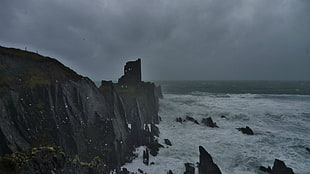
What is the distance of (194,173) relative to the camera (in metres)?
21.9

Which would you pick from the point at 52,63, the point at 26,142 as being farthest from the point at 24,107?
the point at 52,63

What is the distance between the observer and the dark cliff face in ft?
60.7

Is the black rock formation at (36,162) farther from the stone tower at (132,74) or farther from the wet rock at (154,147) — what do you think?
the stone tower at (132,74)

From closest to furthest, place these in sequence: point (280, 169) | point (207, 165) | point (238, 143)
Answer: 1. point (280, 169)
2. point (207, 165)
3. point (238, 143)

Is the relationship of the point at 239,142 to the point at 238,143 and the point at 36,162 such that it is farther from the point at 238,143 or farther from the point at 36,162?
the point at 36,162

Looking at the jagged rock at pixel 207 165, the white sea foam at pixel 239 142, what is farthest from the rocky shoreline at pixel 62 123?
the white sea foam at pixel 239 142

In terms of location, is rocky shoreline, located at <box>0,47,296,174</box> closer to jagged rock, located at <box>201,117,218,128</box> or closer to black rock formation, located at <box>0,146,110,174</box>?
black rock formation, located at <box>0,146,110,174</box>

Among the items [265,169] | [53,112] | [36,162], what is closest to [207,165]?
[265,169]

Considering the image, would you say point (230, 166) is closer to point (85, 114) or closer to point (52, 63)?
point (85, 114)

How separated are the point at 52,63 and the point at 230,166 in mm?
32097

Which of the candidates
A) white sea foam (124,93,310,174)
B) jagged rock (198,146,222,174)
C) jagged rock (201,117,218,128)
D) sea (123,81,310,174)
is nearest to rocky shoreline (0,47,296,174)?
jagged rock (198,146,222,174)

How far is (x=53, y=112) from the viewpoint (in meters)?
21.4

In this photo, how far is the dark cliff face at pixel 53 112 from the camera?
60.7ft

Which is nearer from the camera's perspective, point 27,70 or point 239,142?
point 27,70
